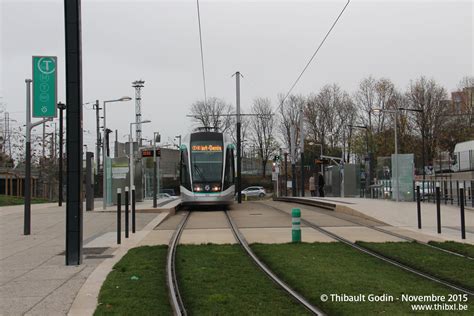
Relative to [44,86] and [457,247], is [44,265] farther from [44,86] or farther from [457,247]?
[457,247]

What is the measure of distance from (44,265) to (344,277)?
5.62 meters

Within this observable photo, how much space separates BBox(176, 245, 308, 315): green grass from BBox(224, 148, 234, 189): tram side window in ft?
46.9

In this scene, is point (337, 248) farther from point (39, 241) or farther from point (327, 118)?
point (327, 118)

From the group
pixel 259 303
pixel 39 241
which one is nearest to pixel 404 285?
pixel 259 303

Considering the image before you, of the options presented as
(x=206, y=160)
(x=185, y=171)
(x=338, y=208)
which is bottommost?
(x=338, y=208)

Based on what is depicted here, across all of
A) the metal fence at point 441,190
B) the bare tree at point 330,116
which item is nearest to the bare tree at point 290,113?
the bare tree at point 330,116

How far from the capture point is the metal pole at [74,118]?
10438mm

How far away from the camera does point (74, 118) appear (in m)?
10.6

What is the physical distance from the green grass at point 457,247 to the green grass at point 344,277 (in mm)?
2021

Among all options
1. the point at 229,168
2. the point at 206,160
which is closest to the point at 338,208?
the point at 229,168

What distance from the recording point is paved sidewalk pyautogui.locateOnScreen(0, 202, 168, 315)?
7142 millimetres

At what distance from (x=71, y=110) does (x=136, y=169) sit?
71.4ft

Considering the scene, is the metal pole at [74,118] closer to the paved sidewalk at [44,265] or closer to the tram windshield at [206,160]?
the paved sidewalk at [44,265]

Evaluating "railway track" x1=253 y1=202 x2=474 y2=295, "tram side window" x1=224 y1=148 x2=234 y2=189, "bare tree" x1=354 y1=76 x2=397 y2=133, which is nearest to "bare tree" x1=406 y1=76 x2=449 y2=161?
"bare tree" x1=354 y1=76 x2=397 y2=133
